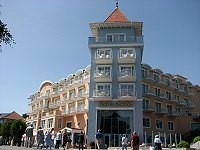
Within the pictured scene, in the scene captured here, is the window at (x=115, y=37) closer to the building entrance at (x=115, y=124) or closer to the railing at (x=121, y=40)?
the railing at (x=121, y=40)

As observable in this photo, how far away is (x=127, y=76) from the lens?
136ft

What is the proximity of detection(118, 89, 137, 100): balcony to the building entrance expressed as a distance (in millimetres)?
1855

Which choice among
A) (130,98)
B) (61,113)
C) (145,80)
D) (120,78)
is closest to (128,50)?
(120,78)

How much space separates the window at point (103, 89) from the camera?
40938mm

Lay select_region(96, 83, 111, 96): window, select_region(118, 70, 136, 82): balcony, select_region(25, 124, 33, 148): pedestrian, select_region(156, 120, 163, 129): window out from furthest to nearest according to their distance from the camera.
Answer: select_region(156, 120, 163, 129): window → select_region(118, 70, 136, 82): balcony → select_region(96, 83, 111, 96): window → select_region(25, 124, 33, 148): pedestrian

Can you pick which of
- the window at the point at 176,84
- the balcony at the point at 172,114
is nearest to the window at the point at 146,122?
the balcony at the point at 172,114

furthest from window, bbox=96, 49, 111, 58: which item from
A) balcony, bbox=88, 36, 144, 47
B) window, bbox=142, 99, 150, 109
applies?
window, bbox=142, 99, 150, 109

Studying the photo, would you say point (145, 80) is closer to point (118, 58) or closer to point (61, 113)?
point (118, 58)

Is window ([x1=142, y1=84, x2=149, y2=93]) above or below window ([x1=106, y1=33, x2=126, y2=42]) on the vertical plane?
below

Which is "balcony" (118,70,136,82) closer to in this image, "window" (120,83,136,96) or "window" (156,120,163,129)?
"window" (120,83,136,96)

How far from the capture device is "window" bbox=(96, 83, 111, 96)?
40.9 meters

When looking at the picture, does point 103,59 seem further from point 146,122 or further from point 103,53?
point 146,122

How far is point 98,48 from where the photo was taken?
43.3 m

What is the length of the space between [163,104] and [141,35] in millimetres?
16703
